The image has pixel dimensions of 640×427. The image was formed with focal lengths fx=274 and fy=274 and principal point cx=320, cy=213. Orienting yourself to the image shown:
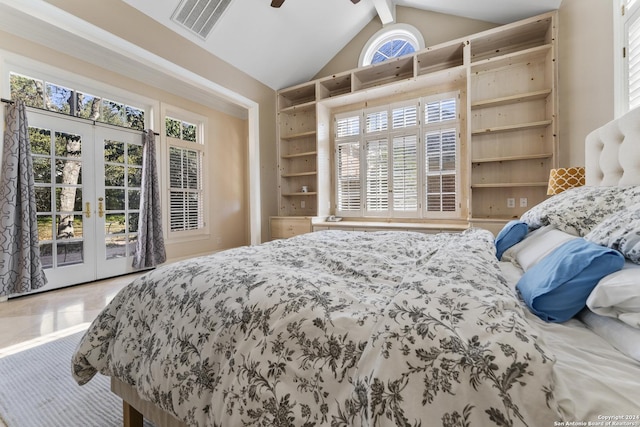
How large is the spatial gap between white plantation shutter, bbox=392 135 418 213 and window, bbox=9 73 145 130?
368 centimetres

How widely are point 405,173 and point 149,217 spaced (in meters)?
3.62

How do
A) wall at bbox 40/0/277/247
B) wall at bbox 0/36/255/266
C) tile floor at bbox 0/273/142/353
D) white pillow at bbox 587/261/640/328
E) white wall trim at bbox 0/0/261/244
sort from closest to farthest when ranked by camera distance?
1. white pillow at bbox 587/261/640/328
2. tile floor at bbox 0/273/142/353
3. white wall trim at bbox 0/0/261/244
4. wall at bbox 40/0/277/247
5. wall at bbox 0/36/255/266

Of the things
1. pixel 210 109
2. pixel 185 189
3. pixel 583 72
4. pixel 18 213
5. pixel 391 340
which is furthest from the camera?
pixel 210 109

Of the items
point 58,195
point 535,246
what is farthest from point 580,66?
point 58,195

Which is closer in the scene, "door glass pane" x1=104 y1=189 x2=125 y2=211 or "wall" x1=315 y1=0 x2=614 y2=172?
"wall" x1=315 y1=0 x2=614 y2=172

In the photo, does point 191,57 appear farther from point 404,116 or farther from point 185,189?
point 404,116

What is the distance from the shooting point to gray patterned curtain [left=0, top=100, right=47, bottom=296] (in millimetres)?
2629

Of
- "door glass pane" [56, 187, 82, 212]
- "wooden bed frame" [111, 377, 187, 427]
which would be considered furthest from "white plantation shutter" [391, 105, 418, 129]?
"door glass pane" [56, 187, 82, 212]

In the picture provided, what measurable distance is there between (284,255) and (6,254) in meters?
3.07

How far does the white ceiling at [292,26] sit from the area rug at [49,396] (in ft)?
10.2

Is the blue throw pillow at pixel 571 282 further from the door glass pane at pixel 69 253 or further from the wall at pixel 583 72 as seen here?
the door glass pane at pixel 69 253

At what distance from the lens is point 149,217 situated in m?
3.75

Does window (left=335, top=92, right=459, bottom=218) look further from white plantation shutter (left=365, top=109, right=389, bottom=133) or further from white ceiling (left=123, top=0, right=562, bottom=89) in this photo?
white ceiling (left=123, top=0, right=562, bottom=89)

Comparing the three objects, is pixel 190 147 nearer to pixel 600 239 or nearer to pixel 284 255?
pixel 284 255
